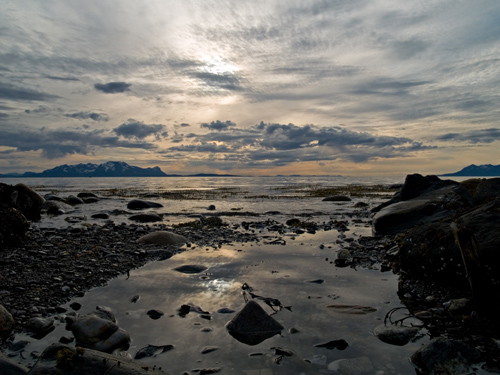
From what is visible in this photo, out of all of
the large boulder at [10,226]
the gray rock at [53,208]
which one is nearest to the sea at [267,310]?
the large boulder at [10,226]

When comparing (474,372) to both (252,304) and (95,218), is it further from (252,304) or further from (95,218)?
(95,218)

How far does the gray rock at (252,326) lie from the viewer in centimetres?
512

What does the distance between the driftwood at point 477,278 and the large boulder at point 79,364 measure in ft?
17.5

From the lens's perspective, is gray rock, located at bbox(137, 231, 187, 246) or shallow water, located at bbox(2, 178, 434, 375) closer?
shallow water, located at bbox(2, 178, 434, 375)

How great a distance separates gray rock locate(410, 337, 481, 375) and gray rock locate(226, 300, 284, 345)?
2.13m

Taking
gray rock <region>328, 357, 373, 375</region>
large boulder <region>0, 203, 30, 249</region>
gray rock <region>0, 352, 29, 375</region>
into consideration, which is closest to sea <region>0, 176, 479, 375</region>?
gray rock <region>328, 357, 373, 375</region>

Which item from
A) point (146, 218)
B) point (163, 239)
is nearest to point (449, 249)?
point (163, 239)

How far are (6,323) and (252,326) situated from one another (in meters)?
4.05

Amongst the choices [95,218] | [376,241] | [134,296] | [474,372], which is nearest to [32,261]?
[134,296]

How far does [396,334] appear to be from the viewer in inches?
Answer: 195

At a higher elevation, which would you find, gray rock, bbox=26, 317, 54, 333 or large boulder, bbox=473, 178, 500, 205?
large boulder, bbox=473, 178, 500, 205

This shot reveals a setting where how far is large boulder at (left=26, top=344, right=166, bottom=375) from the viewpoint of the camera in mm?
3485

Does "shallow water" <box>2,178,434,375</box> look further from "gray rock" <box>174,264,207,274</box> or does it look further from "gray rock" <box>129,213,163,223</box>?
"gray rock" <box>129,213,163,223</box>

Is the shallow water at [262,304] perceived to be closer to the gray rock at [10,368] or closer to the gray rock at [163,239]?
the gray rock at [10,368]
